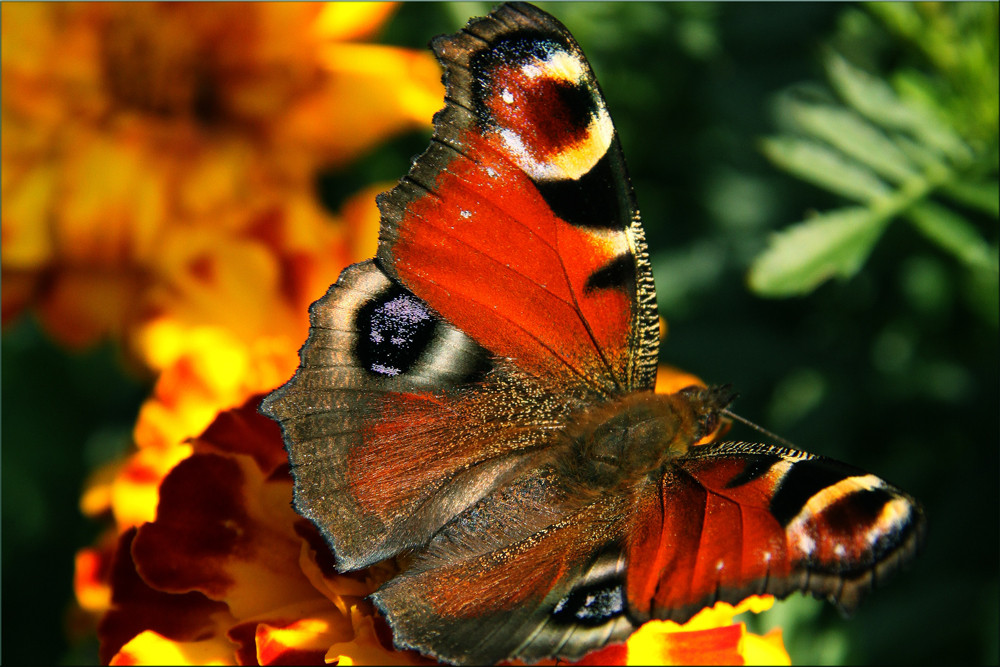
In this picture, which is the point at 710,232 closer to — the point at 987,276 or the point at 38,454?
the point at 987,276

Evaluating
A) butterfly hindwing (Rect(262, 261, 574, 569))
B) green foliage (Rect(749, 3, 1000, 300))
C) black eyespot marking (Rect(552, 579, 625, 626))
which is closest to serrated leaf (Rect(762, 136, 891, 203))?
green foliage (Rect(749, 3, 1000, 300))

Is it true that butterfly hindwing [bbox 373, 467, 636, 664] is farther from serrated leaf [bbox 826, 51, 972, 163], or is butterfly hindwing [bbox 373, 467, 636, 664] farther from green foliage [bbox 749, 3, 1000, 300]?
serrated leaf [bbox 826, 51, 972, 163]

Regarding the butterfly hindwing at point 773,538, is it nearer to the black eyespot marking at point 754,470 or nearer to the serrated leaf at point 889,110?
the black eyespot marking at point 754,470

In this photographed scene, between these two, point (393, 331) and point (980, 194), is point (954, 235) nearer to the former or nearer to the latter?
point (980, 194)

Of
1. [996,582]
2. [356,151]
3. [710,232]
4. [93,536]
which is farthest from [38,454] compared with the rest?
[996,582]

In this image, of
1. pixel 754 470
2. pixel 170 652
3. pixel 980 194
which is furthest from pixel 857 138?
pixel 170 652

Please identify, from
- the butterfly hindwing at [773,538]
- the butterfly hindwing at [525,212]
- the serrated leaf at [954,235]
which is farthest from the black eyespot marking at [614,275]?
the serrated leaf at [954,235]
